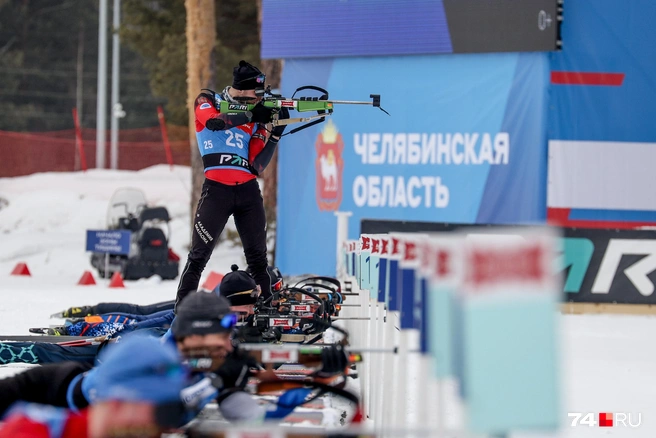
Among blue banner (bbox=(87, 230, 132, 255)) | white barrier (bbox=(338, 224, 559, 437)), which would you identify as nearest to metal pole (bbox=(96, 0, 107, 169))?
blue banner (bbox=(87, 230, 132, 255))

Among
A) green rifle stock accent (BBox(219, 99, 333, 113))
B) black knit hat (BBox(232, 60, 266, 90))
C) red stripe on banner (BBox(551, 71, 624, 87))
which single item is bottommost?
green rifle stock accent (BBox(219, 99, 333, 113))

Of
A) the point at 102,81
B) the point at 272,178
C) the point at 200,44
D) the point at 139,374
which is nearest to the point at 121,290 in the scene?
the point at 200,44

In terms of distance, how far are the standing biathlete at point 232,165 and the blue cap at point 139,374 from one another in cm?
455

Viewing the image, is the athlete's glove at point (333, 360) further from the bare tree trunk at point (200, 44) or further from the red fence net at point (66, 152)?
the red fence net at point (66, 152)

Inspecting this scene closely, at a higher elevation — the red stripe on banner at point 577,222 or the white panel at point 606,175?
the white panel at point 606,175

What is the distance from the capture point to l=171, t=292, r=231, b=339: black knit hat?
3629mm

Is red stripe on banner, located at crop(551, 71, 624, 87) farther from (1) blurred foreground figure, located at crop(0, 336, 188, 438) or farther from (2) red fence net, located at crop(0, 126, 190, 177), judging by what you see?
(2) red fence net, located at crop(0, 126, 190, 177)

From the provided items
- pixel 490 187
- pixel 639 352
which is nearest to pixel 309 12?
pixel 490 187

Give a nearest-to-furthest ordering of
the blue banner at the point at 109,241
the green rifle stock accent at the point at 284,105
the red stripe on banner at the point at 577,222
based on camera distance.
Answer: the green rifle stock accent at the point at 284,105, the red stripe on banner at the point at 577,222, the blue banner at the point at 109,241

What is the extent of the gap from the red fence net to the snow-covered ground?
15.3 inches

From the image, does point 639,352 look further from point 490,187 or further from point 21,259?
point 21,259

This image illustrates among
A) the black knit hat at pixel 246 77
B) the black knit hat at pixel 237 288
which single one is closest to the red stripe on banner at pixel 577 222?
the black knit hat at pixel 246 77

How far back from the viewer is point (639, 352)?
9.27 meters

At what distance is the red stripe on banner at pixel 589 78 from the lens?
13.6m
